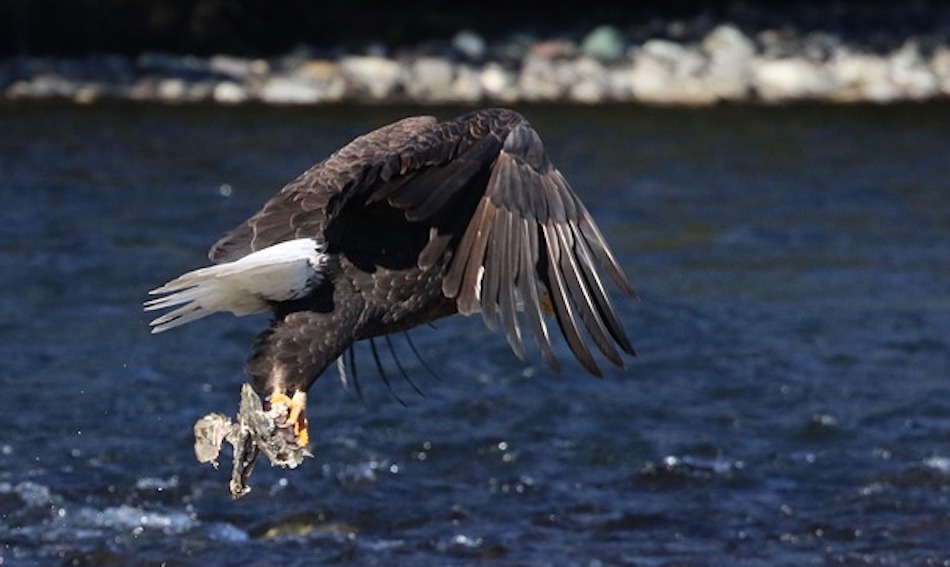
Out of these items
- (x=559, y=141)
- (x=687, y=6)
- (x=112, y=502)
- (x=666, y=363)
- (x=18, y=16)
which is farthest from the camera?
(x=687, y=6)

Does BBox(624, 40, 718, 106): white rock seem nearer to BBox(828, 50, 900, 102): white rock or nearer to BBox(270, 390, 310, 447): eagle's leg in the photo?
BBox(828, 50, 900, 102): white rock

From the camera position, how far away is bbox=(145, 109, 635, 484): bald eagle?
4387 millimetres

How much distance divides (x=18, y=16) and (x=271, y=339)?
40.0 ft

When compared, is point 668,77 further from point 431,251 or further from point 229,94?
point 431,251

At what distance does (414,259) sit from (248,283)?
0.43 meters

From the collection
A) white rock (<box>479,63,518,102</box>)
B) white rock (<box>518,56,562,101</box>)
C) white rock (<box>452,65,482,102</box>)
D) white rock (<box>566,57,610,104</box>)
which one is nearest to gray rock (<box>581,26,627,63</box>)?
white rock (<box>566,57,610,104</box>)

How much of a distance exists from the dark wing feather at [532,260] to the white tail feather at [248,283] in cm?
37

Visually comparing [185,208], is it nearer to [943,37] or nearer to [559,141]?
[559,141]

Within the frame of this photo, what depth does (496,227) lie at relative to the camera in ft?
14.7

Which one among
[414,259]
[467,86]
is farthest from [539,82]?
[414,259]

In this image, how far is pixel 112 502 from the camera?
601 cm

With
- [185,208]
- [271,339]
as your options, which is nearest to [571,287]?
[271,339]

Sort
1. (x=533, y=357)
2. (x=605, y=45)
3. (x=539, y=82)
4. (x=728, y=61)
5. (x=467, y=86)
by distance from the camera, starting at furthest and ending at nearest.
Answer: (x=605, y=45) → (x=728, y=61) → (x=539, y=82) → (x=467, y=86) → (x=533, y=357)

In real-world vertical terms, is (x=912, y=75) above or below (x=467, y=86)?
above
